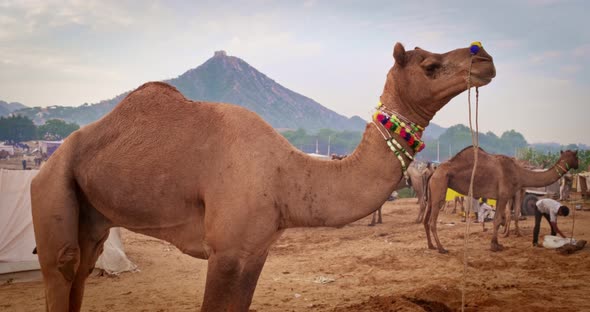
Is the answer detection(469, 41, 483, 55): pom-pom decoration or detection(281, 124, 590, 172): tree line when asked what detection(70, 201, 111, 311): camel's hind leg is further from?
detection(281, 124, 590, 172): tree line

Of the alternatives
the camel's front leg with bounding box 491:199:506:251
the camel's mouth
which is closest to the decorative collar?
the camel's mouth

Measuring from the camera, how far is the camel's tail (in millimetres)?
3381

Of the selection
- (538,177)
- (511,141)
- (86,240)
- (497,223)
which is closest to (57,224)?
(86,240)

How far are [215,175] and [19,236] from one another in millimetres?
8770

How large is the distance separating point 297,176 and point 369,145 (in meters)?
0.61

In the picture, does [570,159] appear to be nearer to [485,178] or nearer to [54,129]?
[485,178]

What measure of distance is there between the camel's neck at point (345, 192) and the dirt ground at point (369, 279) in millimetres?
2498

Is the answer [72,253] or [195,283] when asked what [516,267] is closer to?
[195,283]

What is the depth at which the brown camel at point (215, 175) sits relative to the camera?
3.09 m

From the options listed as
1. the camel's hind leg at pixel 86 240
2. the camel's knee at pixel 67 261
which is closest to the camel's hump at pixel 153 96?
the camel's hind leg at pixel 86 240

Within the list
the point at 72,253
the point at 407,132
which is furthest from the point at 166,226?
the point at 407,132

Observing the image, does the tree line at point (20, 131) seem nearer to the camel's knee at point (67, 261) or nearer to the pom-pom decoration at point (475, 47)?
the camel's knee at point (67, 261)

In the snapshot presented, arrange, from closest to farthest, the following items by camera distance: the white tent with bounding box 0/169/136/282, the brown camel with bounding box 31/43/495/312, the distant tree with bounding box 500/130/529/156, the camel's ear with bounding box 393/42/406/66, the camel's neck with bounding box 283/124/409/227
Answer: the brown camel with bounding box 31/43/495/312, the camel's neck with bounding box 283/124/409/227, the camel's ear with bounding box 393/42/406/66, the white tent with bounding box 0/169/136/282, the distant tree with bounding box 500/130/529/156

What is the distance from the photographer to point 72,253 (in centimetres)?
343
